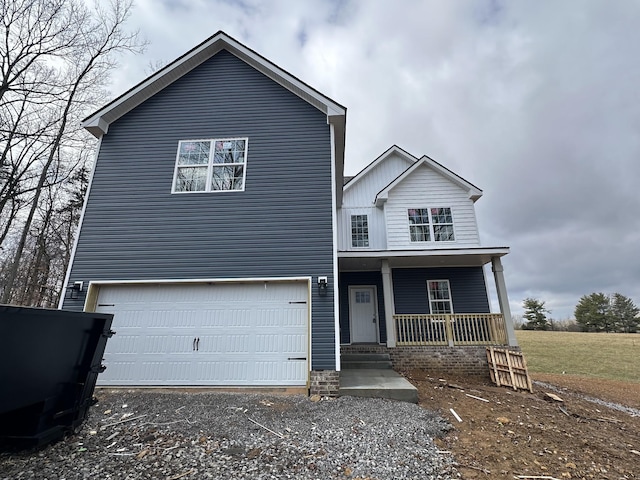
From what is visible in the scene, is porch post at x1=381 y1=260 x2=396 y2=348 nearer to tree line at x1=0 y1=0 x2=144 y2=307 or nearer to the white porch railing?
the white porch railing

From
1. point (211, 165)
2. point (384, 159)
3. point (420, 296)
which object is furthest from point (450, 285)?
point (211, 165)

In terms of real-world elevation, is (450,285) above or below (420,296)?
above

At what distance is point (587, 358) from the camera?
15.7 m

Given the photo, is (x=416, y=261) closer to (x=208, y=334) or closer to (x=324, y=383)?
(x=324, y=383)

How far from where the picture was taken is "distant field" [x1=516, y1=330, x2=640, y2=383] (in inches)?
504

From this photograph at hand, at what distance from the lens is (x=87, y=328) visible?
3572 mm

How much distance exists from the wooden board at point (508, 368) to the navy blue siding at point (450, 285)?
7.81 feet

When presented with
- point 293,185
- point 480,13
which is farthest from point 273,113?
point 480,13

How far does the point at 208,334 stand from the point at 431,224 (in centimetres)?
849

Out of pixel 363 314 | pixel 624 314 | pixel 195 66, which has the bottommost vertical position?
pixel 363 314

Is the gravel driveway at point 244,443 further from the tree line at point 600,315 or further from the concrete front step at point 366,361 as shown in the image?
the tree line at point 600,315

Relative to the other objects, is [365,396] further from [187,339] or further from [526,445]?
[187,339]

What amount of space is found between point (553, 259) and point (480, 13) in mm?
49995

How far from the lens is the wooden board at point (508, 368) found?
24.1 feet
